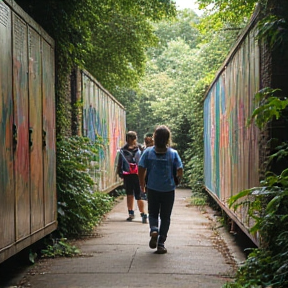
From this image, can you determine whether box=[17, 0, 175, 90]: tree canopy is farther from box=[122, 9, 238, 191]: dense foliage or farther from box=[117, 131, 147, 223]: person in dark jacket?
box=[117, 131, 147, 223]: person in dark jacket

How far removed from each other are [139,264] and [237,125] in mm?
2800

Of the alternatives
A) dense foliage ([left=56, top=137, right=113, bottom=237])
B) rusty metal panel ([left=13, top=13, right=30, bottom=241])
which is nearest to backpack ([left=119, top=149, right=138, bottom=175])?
dense foliage ([left=56, top=137, right=113, bottom=237])

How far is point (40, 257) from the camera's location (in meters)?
7.50

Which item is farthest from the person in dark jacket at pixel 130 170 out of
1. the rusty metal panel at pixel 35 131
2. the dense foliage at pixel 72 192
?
the rusty metal panel at pixel 35 131

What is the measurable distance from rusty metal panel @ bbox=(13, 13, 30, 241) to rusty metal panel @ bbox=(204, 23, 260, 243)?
2614mm

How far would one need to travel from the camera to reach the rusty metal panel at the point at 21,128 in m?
5.70

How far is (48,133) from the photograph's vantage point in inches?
292

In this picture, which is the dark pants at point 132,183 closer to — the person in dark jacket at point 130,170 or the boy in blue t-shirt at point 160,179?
the person in dark jacket at point 130,170

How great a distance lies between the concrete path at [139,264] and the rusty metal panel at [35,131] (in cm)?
65

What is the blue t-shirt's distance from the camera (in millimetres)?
7855

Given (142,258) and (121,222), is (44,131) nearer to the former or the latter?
(142,258)

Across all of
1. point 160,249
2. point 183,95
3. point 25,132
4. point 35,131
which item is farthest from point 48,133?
point 183,95

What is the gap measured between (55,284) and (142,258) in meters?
1.63

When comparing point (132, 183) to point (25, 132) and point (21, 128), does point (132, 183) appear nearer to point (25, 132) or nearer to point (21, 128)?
point (25, 132)
